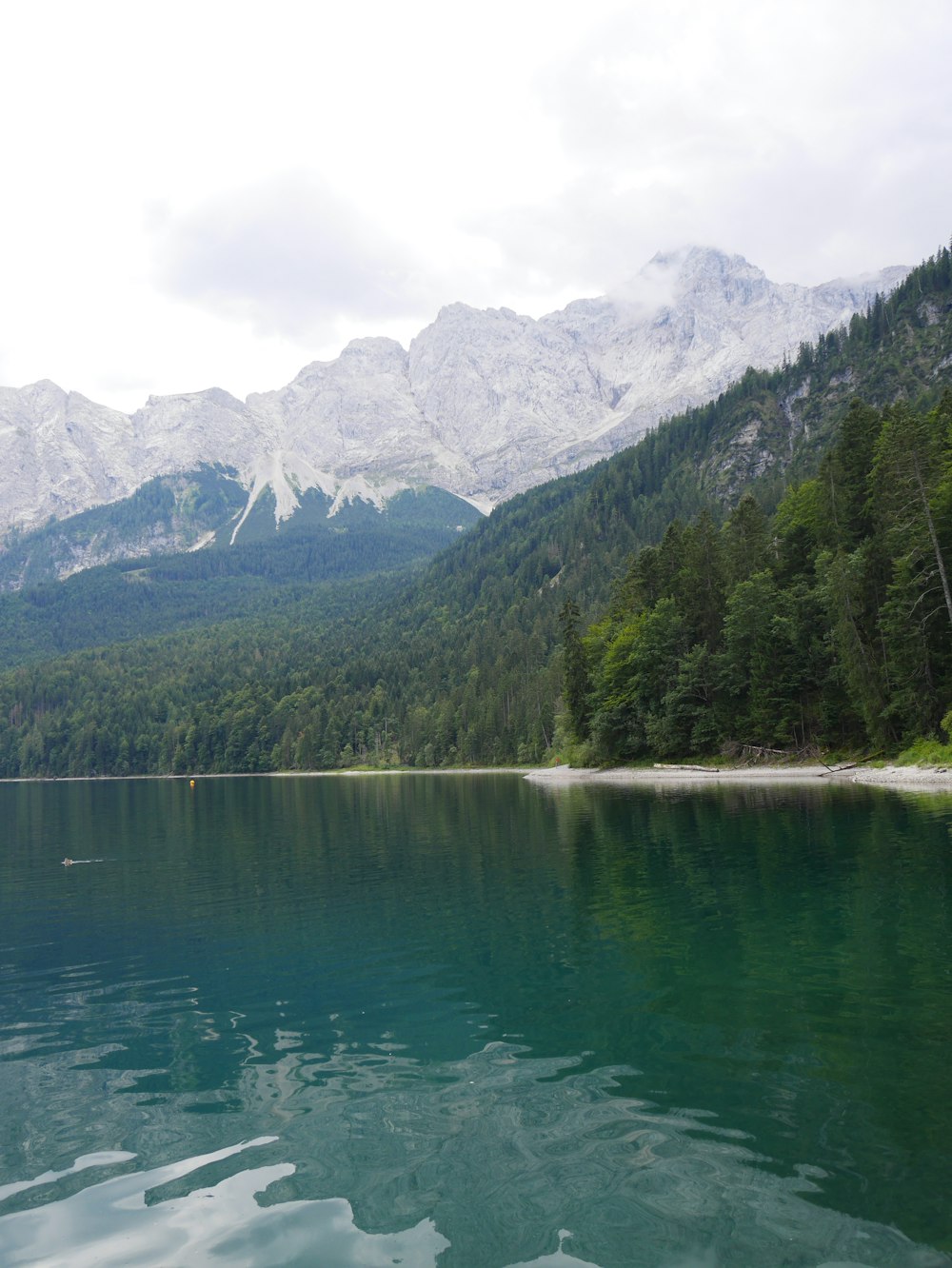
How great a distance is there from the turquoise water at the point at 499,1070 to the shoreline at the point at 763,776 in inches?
911

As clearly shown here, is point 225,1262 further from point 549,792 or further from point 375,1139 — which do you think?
point 549,792

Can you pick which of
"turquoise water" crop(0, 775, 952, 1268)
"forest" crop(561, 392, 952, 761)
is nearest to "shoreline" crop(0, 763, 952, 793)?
"forest" crop(561, 392, 952, 761)

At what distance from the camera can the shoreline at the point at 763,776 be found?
5334cm

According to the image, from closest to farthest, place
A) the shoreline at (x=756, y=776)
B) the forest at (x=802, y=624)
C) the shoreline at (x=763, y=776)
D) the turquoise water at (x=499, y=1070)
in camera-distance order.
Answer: the turquoise water at (x=499, y=1070), the shoreline at (x=763, y=776), the shoreline at (x=756, y=776), the forest at (x=802, y=624)

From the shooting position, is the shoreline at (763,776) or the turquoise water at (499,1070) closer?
the turquoise water at (499,1070)

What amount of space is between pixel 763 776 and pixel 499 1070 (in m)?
63.9

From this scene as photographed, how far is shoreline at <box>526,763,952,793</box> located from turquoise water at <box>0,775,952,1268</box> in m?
23.1

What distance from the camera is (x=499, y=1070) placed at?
13.4 meters

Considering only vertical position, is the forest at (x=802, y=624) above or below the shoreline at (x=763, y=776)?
above

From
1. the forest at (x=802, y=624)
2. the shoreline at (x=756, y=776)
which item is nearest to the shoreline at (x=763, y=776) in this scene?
the shoreline at (x=756, y=776)

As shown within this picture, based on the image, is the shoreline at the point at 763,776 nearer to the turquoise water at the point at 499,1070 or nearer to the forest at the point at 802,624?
the forest at the point at 802,624

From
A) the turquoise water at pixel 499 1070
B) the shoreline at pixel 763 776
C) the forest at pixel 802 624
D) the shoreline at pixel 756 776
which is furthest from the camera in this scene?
the forest at pixel 802 624

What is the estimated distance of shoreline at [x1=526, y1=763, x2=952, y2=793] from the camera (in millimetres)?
53344

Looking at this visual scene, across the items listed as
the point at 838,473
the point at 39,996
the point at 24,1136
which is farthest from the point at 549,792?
the point at 24,1136
